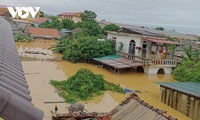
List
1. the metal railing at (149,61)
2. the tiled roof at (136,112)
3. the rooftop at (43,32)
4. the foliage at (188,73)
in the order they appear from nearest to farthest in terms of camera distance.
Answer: the tiled roof at (136,112)
the foliage at (188,73)
the metal railing at (149,61)
the rooftop at (43,32)

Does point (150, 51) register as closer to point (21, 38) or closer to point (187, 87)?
point (187, 87)

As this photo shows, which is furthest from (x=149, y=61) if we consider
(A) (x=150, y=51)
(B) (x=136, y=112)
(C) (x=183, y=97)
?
(B) (x=136, y=112)

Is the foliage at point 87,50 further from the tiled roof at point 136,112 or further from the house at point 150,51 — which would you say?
the tiled roof at point 136,112

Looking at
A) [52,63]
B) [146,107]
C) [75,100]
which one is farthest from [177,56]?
[146,107]

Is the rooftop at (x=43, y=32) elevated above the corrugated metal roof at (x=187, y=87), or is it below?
below

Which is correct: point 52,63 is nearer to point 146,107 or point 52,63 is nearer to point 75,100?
point 75,100

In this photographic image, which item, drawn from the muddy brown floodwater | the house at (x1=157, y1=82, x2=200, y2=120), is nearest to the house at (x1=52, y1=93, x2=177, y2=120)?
the muddy brown floodwater

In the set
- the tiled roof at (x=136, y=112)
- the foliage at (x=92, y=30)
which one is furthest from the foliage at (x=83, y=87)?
the foliage at (x=92, y=30)
